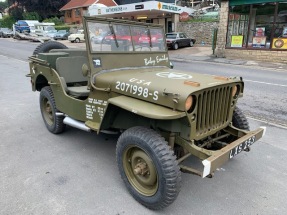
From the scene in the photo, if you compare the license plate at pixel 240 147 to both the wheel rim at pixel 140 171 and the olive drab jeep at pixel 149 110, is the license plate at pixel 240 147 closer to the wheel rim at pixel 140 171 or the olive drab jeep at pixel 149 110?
the olive drab jeep at pixel 149 110

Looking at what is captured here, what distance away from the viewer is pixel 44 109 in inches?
195

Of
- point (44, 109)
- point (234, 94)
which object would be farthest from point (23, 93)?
point (234, 94)

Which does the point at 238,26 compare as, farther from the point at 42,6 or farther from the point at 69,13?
the point at 42,6

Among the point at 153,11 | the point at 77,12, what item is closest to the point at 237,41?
the point at 153,11

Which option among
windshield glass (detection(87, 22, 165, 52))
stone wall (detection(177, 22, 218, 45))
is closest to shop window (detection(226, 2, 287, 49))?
stone wall (detection(177, 22, 218, 45))

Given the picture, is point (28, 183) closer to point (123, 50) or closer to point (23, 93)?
point (123, 50)

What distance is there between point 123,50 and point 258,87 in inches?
236

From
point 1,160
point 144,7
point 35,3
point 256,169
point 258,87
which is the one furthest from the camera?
point 35,3

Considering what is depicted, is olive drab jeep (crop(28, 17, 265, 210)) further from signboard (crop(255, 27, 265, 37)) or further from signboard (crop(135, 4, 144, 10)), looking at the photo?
signboard (crop(135, 4, 144, 10))

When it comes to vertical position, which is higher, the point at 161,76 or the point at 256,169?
the point at 161,76

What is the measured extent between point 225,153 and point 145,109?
931mm

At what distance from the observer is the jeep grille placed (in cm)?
273

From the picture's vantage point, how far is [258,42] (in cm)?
1548

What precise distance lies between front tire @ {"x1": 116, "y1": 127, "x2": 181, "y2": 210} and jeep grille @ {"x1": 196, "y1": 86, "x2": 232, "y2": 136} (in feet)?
1.64
